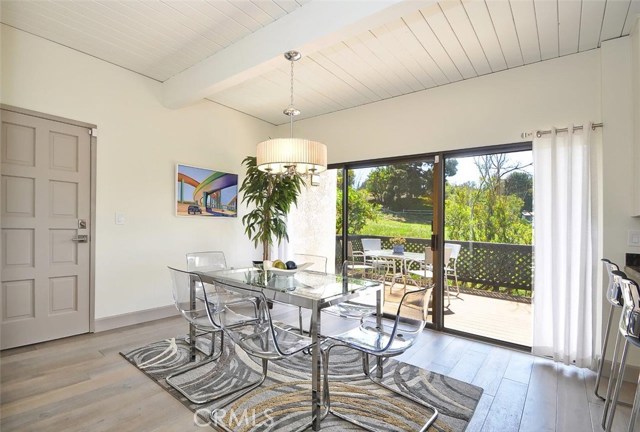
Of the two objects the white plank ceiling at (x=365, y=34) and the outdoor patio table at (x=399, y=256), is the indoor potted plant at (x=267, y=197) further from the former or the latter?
the outdoor patio table at (x=399, y=256)

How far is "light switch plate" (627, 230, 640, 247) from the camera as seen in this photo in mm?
2553

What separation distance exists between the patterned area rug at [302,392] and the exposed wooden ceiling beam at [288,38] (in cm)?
261

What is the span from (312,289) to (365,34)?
7.17 ft

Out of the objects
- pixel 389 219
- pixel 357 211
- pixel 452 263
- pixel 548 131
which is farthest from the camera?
pixel 357 211

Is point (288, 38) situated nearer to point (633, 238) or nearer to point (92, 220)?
point (92, 220)

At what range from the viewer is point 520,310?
337 centimetres

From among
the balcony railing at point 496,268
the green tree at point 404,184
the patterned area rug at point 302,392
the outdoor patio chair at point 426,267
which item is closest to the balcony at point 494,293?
the balcony railing at point 496,268

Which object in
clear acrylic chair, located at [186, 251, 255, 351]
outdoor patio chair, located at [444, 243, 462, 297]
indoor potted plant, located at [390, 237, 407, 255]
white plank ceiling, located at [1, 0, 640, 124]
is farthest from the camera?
indoor potted plant, located at [390, 237, 407, 255]

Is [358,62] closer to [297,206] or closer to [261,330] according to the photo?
[297,206]

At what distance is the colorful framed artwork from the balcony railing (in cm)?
308

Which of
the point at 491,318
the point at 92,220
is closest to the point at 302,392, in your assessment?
the point at 491,318

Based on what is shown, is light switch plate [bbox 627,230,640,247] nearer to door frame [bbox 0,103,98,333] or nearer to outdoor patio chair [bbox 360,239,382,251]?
outdoor patio chair [bbox 360,239,382,251]

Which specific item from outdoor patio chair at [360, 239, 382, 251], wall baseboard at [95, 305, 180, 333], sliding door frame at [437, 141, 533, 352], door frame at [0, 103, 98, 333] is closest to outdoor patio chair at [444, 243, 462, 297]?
sliding door frame at [437, 141, 533, 352]

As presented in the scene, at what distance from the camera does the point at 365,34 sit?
9.04 feet
